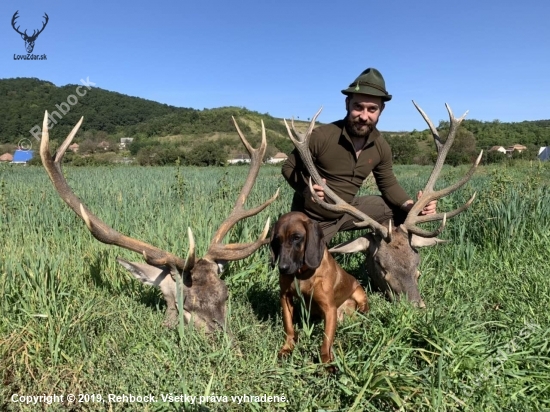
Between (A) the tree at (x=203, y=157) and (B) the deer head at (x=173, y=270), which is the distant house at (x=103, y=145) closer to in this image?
(A) the tree at (x=203, y=157)

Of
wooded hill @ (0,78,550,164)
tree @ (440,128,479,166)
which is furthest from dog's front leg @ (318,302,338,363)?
tree @ (440,128,479,166)

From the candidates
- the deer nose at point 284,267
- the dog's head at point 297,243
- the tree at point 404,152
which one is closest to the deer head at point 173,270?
the dog's head at point 297,243

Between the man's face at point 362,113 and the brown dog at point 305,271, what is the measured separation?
1.88 m

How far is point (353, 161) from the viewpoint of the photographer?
478cm

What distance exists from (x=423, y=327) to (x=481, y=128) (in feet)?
231

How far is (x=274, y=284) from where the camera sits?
4.13 metres

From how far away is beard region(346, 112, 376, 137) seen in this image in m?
4.48

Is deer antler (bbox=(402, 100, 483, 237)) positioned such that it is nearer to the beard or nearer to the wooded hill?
the beard

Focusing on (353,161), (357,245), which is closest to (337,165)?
(353,161)

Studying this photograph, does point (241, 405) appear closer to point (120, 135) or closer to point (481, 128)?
point (481, 128)

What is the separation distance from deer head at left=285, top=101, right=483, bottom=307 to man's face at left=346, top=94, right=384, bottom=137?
54cm

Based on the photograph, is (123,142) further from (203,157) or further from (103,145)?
(203,157)

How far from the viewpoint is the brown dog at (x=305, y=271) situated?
2.76 meters

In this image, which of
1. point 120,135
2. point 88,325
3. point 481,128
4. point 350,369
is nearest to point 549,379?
point 350,369
